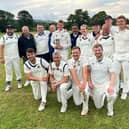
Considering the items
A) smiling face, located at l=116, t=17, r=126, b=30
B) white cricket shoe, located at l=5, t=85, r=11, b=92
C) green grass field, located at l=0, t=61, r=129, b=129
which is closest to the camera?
green grass field, located at l=0, t=61, r=129, b=129

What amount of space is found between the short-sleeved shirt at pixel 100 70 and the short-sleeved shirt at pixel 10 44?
314 centimetres

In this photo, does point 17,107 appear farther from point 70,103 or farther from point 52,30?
point 52,30

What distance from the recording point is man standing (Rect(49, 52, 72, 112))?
895cm

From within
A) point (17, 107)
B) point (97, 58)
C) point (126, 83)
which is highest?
point (97, 58)

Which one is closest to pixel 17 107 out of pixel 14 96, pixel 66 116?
pixel 14 96

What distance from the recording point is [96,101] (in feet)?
29.2

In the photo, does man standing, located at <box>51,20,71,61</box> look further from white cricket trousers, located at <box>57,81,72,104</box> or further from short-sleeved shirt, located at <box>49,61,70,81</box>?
white cricket trousers, located at <box>57,81,72,104</box>

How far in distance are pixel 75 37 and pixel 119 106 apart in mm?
2982

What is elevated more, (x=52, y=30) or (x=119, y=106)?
(x=52, y=30)

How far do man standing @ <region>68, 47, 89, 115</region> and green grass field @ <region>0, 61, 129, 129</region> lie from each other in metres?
0.28

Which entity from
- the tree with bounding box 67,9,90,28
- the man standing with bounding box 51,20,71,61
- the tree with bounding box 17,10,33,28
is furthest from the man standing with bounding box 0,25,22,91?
the tree with bounding box 17,10,33,28

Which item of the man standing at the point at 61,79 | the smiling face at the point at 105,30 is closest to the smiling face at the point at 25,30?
the man standing at the point at 61,79

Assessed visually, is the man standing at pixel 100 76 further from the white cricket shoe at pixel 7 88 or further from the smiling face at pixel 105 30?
the white cricket shoe at pixel 7 88

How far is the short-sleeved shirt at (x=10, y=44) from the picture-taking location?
1084 centimetres
